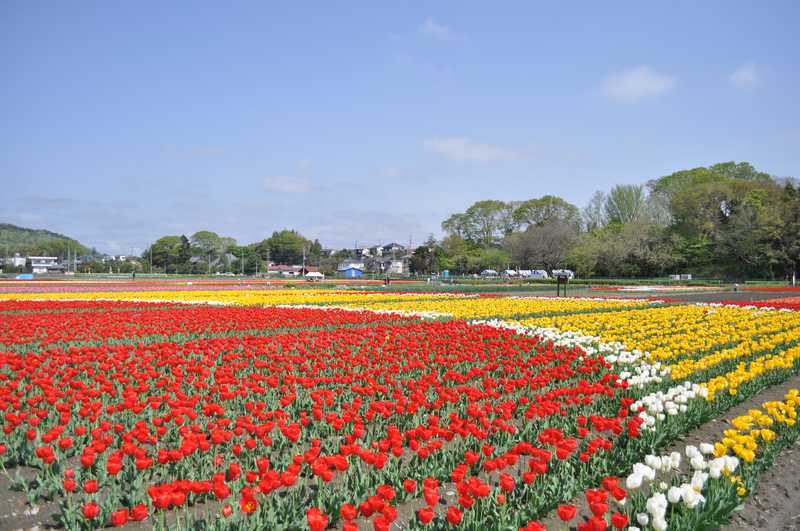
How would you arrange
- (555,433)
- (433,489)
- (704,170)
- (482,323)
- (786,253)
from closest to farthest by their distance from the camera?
1. (433,489)
2. (555,433)
3. (482,323)
4. (786,253)
5. (704,170)

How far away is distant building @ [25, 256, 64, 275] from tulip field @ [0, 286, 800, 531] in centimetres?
14929

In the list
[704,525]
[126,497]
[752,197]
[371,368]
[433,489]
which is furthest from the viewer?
[752,197]

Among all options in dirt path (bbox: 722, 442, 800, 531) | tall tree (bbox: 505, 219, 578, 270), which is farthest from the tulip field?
tall tree (bbox: 505, 219, 578, 270)

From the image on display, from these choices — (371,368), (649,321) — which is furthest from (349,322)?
(649,321)

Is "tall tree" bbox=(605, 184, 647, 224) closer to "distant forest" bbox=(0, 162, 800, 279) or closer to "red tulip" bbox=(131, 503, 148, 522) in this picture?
"distant forest" bbox=(0, 162, 800, 279)

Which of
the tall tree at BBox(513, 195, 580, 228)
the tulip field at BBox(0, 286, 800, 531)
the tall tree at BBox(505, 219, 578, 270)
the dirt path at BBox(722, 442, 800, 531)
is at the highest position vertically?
the tall tree at BBox(513, 195, 580, 228)

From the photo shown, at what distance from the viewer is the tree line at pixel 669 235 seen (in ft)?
Answer: 178

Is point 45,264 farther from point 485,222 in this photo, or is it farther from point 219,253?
point 485,222

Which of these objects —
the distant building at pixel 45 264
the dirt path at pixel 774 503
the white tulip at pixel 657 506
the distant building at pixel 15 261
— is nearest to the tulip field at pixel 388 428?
the white tulip at pixel 657 506

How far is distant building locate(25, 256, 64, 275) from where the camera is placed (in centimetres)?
14025

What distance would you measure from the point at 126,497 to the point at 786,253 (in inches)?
2398

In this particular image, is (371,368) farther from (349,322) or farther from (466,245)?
(466,245)

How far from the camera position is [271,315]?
52.8ft

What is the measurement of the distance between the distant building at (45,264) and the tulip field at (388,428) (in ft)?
490
